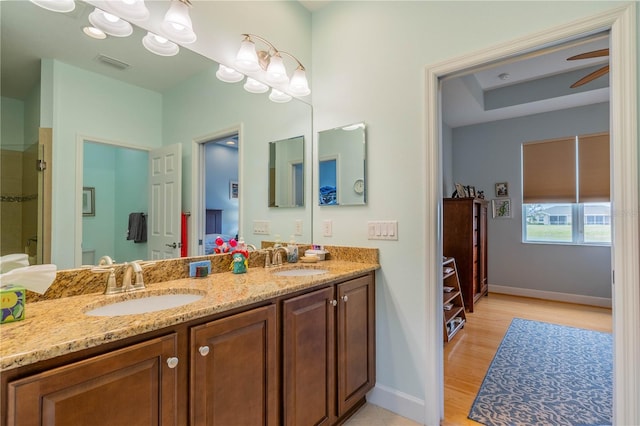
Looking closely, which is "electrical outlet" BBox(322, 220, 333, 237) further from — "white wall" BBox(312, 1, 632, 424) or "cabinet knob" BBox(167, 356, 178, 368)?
"cabinet knob" BBox(167, 356, 178, 368)

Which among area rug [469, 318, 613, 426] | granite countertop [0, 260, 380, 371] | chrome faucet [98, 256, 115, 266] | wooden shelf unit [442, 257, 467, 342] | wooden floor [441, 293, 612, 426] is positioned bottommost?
wooden floor [441, 293, 612, 426]

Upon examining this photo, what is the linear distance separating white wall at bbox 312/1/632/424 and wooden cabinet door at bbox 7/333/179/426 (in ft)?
4.49

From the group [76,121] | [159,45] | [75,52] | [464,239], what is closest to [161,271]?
[76,121]

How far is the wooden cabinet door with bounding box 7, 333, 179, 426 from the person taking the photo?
2.30 ft

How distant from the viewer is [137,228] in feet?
4.71

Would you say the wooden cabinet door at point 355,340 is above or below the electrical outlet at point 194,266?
below

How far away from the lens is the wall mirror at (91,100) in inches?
44.2

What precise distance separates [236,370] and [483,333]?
2.95m

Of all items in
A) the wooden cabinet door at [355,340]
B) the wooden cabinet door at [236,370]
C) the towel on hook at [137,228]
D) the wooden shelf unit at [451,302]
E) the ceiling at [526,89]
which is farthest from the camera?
the ceiling at [526,89]

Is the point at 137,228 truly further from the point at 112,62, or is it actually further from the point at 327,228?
the point at 327,228

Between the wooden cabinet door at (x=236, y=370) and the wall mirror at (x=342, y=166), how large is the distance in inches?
44.2

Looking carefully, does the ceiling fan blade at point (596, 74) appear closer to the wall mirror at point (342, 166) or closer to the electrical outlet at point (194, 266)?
the wall mirror at point (342, 166)

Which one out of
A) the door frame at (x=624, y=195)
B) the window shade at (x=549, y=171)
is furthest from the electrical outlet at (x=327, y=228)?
the window shade at (x=549, y=171)

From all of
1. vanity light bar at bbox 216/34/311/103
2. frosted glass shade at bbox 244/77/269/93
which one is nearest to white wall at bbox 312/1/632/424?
vanity light bar at bbox 216/34/311/103
